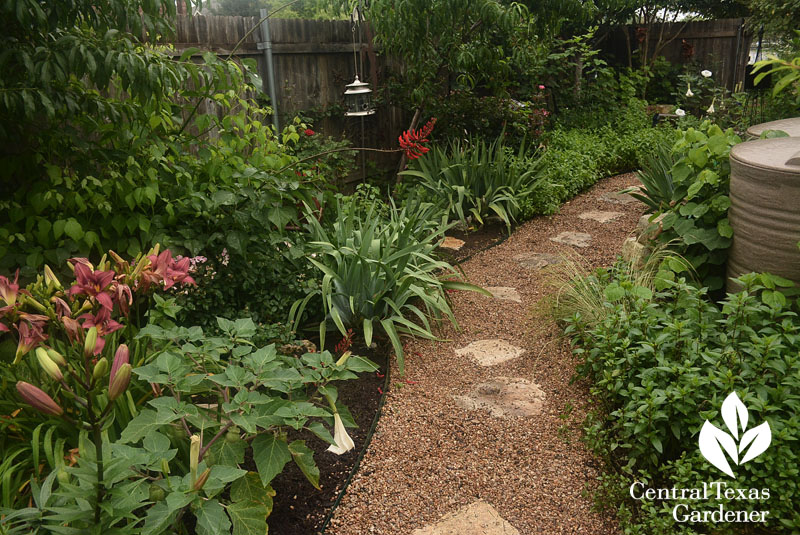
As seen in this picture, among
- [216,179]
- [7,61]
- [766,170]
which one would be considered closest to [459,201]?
[216,179]

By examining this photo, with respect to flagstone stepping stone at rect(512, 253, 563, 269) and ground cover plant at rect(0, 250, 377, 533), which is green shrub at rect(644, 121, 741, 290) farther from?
ground cover plant at rect(0, 250, 377, 533)

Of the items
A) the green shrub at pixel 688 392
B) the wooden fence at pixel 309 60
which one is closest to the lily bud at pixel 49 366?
the green shrub at pixel 688 392

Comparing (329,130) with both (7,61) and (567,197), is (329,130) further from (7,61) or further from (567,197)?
(7,61)

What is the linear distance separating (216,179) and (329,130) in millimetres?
2559

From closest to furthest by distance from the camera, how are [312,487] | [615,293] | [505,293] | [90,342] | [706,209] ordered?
[90,342] → [312,487] → [615,293] → [706,209] → [505,293]

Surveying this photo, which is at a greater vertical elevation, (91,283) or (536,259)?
(91,283)

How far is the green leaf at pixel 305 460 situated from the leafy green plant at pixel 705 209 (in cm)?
201

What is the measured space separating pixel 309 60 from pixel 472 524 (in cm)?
424

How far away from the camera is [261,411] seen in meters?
1.80

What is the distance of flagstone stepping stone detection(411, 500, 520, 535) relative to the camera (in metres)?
1.96

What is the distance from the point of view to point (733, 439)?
1815 mm

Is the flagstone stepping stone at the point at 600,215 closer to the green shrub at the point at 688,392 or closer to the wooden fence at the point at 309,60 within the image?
the wooden fence at the point at 309,60

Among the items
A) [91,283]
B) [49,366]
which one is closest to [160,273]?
[91,283]

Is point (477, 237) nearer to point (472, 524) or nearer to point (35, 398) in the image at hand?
point (472, 524)
